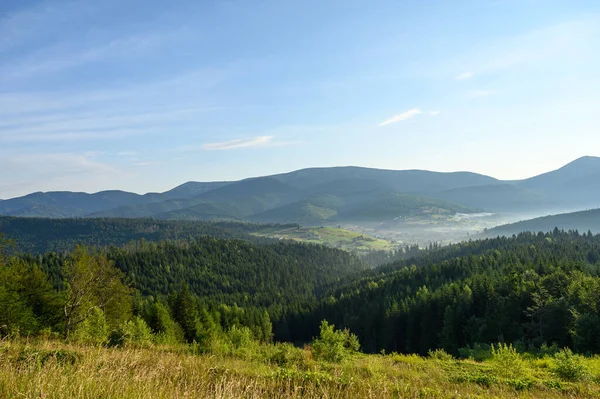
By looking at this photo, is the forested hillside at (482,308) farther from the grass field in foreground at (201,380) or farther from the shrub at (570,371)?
the grass field in foreground at (201,380)

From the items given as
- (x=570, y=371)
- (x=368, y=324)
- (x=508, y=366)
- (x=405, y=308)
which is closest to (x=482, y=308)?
(x=405, y=308)

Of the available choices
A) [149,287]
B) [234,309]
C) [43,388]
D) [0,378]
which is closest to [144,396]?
[43,388]

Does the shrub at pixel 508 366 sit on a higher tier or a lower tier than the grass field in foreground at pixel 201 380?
lower

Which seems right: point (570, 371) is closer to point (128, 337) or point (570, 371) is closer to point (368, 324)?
point (128, 337)

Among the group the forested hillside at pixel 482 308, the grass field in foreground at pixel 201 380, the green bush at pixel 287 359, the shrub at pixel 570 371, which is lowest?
the forested hillside at pixel 482 308

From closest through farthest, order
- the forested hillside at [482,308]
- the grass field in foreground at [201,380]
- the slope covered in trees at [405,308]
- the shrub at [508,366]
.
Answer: the grass field in foreground at [201,380]
the shrub at [508,366]
the slope covered in trees at [405,308]
the forested hillside at [482,308]

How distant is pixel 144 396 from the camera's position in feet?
18.0

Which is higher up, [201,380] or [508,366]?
→ [201,380]

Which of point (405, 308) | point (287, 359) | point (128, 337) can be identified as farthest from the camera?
point (405, 308)

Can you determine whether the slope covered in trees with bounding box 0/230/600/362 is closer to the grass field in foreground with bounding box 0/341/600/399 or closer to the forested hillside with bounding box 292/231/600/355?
the forested hillside with bounding box 292/231/600/355

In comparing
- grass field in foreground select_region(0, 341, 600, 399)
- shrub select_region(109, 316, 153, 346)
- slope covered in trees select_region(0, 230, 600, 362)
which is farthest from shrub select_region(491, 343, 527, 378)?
slope covered in trees select_region(0, 230, 600, 362)

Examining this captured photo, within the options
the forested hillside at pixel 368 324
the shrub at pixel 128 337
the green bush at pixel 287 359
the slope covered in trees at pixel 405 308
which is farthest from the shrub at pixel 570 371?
the slope covered in trees at pixel 405 308

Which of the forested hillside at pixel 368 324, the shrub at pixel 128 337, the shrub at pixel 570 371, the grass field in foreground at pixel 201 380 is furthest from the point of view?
the shrub at pixel 128 337

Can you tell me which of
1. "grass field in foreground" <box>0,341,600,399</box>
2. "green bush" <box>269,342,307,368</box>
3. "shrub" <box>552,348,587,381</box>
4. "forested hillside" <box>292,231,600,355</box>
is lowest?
"forested hillside" <box>292,231,600,355</box>
